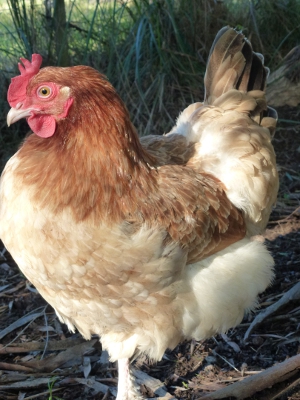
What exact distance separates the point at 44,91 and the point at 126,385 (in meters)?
1.78

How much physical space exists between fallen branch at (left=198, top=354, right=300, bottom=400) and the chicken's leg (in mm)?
608

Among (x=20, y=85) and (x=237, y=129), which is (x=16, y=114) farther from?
(x=237, y=129)

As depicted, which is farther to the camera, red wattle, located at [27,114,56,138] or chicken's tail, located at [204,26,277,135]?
chicken's tail, located at [204,26,277,135]

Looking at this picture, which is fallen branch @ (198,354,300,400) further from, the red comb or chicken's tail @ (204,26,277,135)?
the red comb

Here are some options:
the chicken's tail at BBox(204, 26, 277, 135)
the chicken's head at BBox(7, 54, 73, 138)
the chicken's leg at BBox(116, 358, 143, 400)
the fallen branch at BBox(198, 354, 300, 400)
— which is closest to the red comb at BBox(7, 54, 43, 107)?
the chicken's head at BBox(7, 54, 73, 138)

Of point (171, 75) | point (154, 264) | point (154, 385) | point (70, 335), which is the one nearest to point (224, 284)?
point (154, 264)

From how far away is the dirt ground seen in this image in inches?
122

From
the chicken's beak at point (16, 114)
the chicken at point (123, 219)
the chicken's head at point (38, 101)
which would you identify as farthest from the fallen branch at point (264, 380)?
the chicken's beak at point (16, 114)

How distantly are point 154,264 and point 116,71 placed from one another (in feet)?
12.0

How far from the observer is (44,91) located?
93.8 inches

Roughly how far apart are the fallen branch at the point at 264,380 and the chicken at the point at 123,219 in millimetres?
386

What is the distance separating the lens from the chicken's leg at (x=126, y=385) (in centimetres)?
297

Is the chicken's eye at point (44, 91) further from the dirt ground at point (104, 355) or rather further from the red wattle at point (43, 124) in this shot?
the dirt ground at point (104, 355)

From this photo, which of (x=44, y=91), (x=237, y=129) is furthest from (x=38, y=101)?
(x=237, y=129)
